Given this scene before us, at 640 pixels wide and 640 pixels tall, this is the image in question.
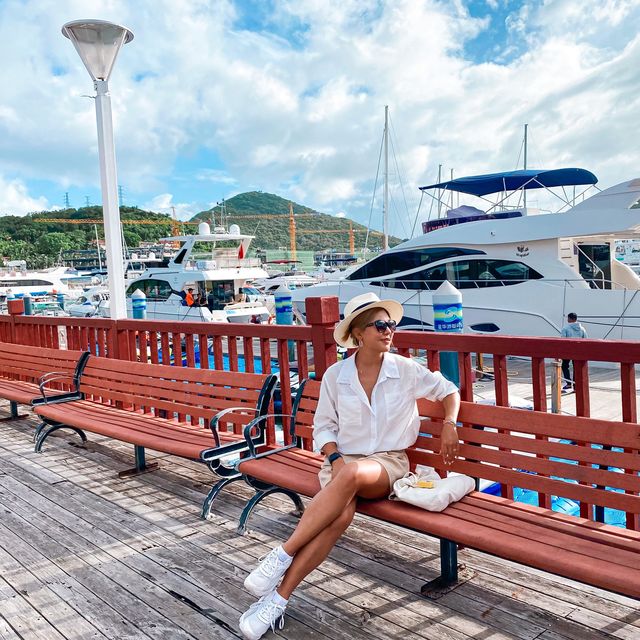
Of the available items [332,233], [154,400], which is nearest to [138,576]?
[154,400]

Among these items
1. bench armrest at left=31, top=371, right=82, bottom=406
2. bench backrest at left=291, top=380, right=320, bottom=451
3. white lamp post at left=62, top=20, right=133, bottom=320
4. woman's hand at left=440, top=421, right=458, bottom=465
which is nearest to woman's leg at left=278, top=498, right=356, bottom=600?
woman's hand at left=440, top=421, right=458, bottom=465

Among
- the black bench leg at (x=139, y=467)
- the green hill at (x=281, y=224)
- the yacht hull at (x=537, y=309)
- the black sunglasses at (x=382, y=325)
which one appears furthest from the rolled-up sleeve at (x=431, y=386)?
the green hill at (x=281, y=224)

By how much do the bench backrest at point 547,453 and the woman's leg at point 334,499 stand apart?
471 mm

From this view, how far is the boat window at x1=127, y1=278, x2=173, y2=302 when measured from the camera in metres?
25.2

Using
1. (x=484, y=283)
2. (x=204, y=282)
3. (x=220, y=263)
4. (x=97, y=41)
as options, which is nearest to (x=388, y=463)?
(x=97, y=41)

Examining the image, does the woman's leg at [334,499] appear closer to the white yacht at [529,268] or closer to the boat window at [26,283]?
the white yacht at [529,268]

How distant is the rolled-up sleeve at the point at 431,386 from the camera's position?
3.10 metres

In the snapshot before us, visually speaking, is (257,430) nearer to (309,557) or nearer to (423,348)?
(423,348)

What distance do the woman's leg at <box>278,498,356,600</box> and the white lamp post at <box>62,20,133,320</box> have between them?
4129mm

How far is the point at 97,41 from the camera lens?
19.6 ft

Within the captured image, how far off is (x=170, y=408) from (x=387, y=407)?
224 centimetres

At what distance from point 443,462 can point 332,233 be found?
179821mm

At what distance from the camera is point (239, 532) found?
3.69 metres

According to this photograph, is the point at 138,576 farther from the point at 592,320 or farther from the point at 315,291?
the point at 315,291
